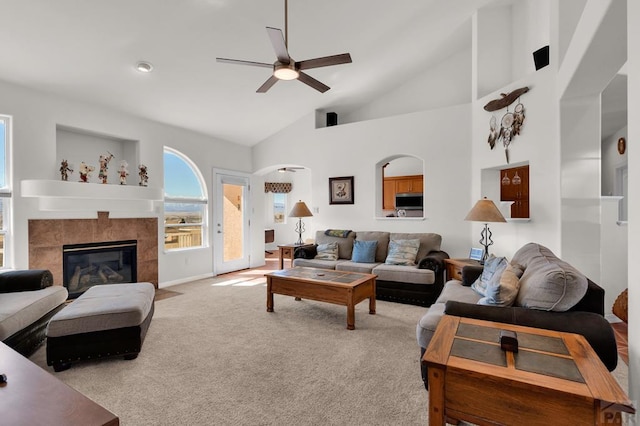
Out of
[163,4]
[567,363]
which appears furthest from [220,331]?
[163,4]

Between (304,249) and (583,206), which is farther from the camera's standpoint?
(304,249)

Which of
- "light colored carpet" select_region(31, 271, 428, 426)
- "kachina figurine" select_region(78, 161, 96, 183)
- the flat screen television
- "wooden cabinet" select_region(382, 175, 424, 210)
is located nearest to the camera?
"light colored carpet" select_region(31, 271, 428, 426)

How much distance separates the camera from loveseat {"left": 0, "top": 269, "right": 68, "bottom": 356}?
2.44 m

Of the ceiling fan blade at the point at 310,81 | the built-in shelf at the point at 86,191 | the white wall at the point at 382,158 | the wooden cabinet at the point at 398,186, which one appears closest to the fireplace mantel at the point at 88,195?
the built-in shelf at the point at 86,191

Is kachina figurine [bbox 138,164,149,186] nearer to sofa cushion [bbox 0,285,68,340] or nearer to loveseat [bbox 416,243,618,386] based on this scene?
sofa cushion [bbox 0,285,68,340]

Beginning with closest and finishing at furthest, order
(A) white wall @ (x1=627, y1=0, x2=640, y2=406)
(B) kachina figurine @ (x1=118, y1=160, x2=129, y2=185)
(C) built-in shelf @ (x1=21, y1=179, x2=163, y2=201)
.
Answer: (A) white wall @ (x1=627, y1=0, x2=640, y2=406)
(C) built-in shelf @ (x1=21, y1=179, x2=163, y2=201)
(B) kachina figurine @ (x1=118, y1=160, x2=129, y2=185)

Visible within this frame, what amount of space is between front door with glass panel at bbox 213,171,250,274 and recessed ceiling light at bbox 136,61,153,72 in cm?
250

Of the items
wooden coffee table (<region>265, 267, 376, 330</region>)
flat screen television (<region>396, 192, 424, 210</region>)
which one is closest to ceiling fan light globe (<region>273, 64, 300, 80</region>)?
wooden coffee table (<region>265, 267, 376, 330</region>)

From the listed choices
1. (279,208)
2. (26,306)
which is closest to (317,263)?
(26,306)

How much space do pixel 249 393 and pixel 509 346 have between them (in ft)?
5.34

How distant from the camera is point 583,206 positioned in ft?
10.2

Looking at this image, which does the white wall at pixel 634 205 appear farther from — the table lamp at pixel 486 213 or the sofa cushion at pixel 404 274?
the sofa cushion at pixel 404 274

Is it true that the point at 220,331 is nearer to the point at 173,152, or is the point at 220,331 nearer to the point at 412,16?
the point at 173,152

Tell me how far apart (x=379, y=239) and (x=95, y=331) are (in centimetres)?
391
